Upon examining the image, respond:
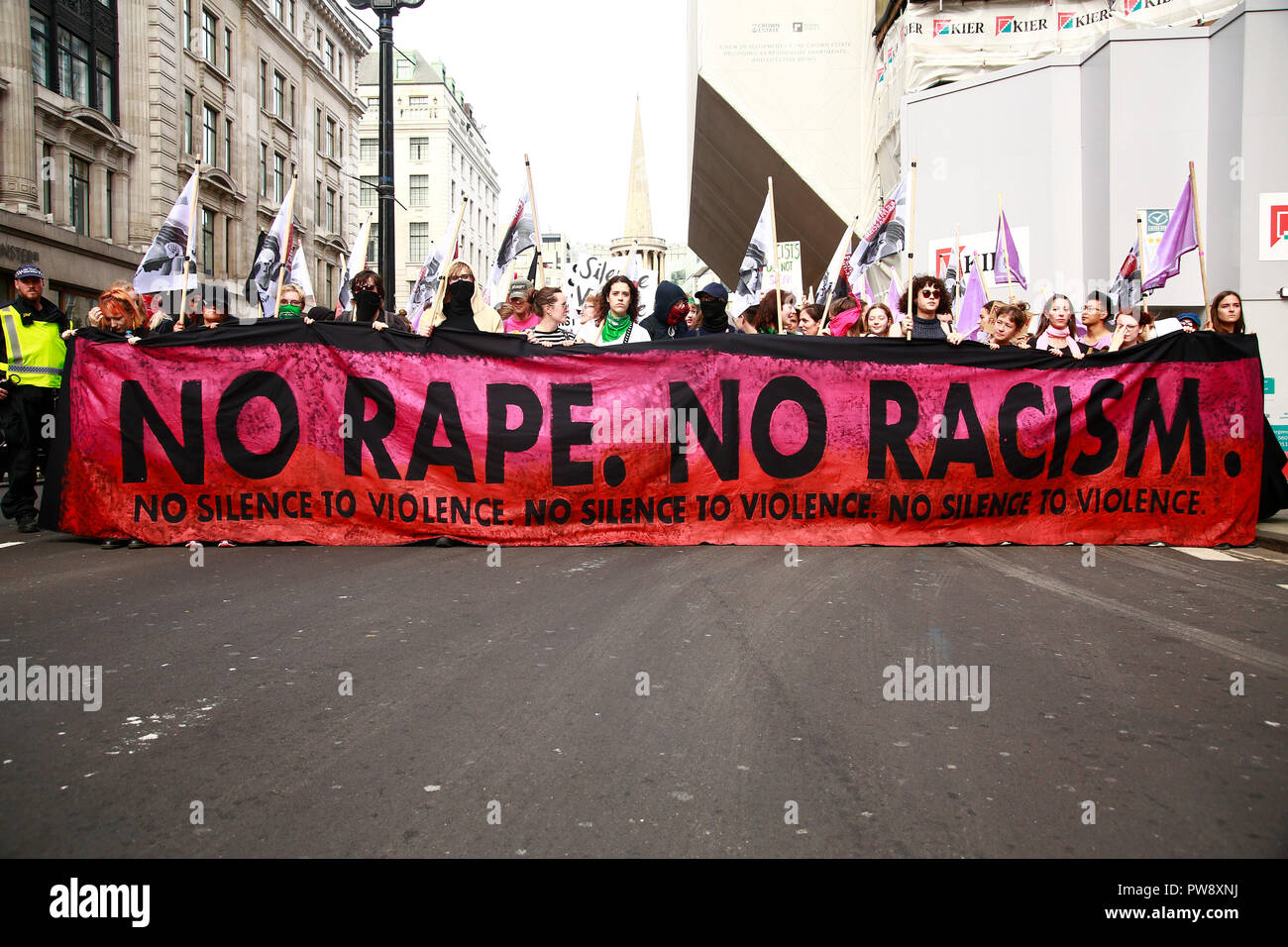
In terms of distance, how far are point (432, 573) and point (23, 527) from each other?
4074 mm

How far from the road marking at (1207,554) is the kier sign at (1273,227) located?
423 inches

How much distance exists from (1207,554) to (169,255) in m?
8.72

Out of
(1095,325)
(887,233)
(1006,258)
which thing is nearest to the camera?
(1095,325)

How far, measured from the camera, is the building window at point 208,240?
39188 millimetres

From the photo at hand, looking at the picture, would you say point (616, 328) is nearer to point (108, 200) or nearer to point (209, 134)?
point (108, 200)

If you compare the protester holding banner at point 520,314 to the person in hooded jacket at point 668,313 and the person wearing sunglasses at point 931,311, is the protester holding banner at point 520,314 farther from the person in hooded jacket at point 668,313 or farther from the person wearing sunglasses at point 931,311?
the person wearing sunglasses at point 931,311

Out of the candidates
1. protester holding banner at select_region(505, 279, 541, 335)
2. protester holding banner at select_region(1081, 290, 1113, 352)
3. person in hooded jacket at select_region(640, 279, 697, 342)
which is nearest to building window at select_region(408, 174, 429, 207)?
protester holding banner at select_region(505, 279, 541, 335)

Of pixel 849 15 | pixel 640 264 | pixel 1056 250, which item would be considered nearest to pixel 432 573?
pixel 640 264

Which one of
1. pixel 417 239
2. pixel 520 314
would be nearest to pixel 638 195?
pixel 417 239

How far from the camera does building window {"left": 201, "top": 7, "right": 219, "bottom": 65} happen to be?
Result: 38500 mm

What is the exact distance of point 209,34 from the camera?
129ft

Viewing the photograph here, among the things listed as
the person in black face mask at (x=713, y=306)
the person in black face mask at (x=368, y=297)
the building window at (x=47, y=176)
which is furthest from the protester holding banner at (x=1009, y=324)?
the building window at (x=47, y=176)

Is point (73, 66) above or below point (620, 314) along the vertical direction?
above

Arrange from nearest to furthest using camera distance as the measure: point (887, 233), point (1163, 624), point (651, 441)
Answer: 1. point (1163, 624)
2. point (651, 441)
3. point (887, 233)
